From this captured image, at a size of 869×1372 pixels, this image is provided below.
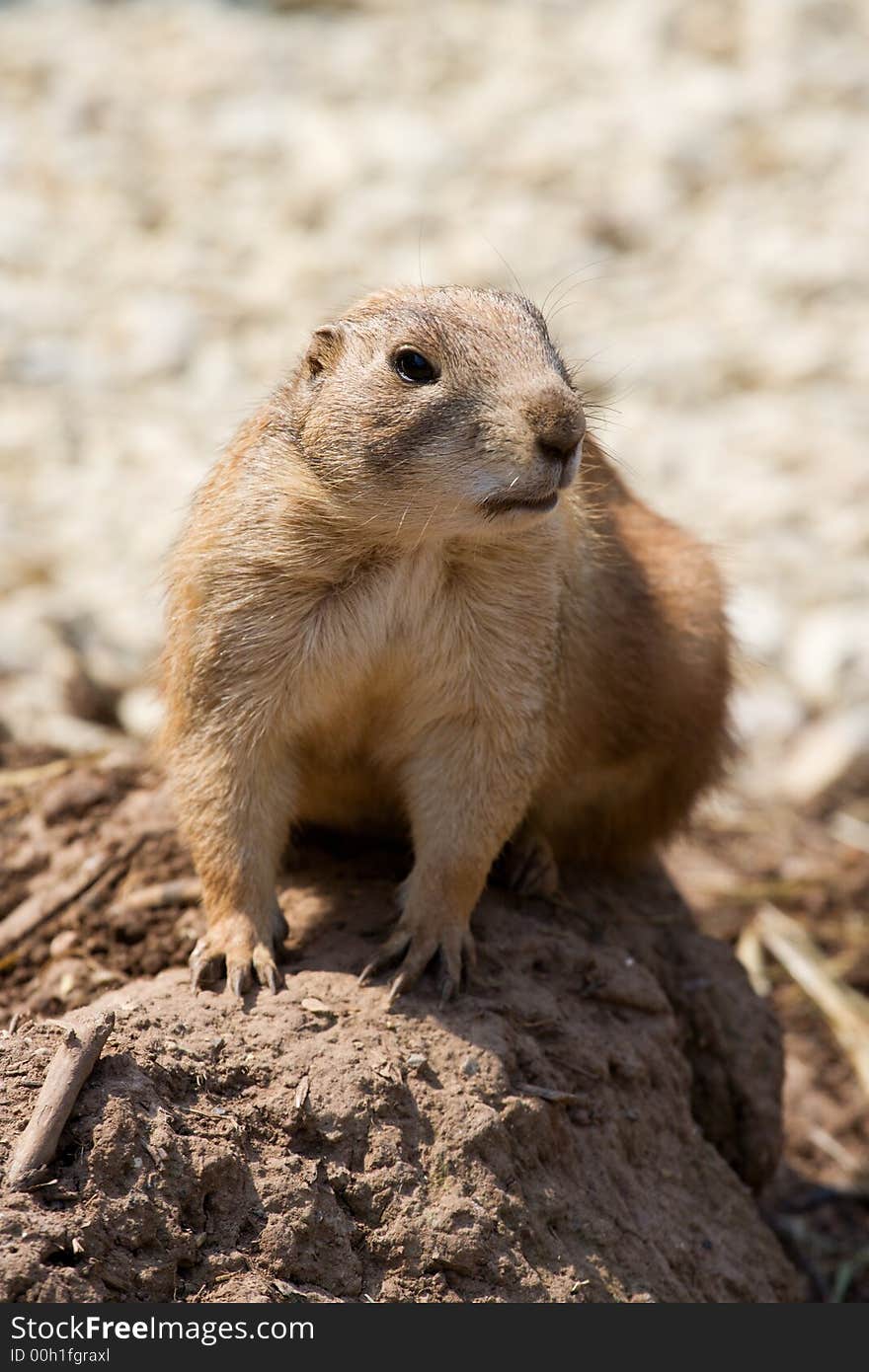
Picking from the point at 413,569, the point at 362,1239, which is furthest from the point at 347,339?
the point at 362,1239

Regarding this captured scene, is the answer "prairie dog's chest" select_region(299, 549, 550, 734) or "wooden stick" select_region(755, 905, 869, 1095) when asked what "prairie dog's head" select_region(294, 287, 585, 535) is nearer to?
"prairie dog's chest" select_region(299, 549, 550, 734)

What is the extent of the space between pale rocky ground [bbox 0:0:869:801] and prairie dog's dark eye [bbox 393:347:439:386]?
4.46 m

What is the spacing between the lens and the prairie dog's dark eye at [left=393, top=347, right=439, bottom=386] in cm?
388

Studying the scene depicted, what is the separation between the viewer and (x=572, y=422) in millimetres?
3619

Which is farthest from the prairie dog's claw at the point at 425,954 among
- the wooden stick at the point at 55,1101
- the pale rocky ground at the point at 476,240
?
the pale rocky ground at the point at 476,240

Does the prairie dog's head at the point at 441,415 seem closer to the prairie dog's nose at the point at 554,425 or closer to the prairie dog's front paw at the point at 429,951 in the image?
the prairie dog's nose at the point at 554,425

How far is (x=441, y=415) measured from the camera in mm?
3799

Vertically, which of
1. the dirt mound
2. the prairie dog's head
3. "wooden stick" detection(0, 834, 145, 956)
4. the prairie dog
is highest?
the prairie dog's head

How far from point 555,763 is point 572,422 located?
4.80 feet

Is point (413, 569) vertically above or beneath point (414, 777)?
above

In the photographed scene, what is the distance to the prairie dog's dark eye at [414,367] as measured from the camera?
12.7 ft

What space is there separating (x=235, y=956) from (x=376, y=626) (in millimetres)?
947

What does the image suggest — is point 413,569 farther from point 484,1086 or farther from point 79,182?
point 79,182

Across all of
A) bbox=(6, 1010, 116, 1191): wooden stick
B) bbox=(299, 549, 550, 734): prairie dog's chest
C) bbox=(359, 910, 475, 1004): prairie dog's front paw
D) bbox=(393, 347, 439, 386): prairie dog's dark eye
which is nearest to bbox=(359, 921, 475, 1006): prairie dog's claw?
bbox=(359, 910, 475, 1004): prairie dog's front paw
